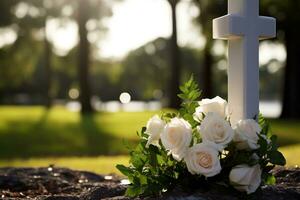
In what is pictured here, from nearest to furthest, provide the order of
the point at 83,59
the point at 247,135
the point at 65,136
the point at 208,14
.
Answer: the point at 247,135 < the point at 65,136 < the point at 208,14 < the point at 83,59

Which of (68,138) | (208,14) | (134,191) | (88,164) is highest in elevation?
(208,14)

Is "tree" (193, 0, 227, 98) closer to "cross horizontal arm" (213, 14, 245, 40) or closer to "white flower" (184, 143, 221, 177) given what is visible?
"cross horizontal arm" (213, 14, 245, 40)

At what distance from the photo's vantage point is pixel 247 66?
4723 mm

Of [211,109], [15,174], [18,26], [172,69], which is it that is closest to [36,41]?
[18,26]

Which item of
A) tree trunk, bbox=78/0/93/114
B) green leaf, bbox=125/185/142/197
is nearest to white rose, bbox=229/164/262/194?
green leaf, bbox=125/185/142/197

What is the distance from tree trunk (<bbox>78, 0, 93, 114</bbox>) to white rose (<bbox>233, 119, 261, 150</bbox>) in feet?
93.5

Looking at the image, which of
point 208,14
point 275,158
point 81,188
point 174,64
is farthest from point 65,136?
point 275,158

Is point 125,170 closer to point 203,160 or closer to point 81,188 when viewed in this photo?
point 203,160

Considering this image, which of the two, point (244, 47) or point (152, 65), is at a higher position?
point (152, 65)

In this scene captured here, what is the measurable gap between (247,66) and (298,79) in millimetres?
28926

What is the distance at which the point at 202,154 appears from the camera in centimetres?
383

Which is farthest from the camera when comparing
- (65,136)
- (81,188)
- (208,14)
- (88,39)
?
(88,39)

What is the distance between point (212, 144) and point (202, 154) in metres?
0.09

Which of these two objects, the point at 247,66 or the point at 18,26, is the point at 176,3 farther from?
the point at 247,66
